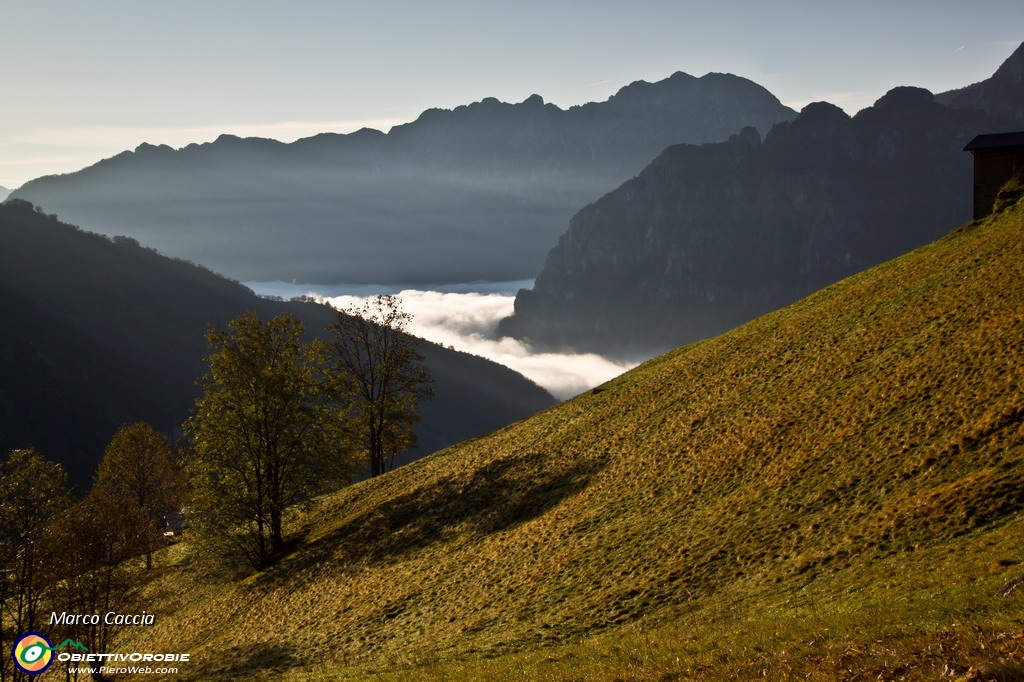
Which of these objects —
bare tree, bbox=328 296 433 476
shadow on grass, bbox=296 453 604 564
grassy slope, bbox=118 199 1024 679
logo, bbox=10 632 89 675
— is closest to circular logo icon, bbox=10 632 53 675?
logo, bbox=10 632 89 675

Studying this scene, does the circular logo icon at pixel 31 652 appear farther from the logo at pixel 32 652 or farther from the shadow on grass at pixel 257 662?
the shadow on grass at pixel 257 662

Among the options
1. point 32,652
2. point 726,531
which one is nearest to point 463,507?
point 726,531

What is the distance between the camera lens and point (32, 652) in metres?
31.0

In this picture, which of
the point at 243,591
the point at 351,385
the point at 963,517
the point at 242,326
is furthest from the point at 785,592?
the point at 351,385

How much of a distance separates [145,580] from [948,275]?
4793cm

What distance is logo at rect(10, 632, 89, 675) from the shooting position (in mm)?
30391

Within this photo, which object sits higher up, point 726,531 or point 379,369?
point 379,369

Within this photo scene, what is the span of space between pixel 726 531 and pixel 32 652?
28.8m

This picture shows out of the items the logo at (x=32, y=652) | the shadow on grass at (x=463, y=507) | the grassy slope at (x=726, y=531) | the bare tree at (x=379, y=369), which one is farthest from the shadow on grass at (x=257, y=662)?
the bare tree at (x=379, y=369)

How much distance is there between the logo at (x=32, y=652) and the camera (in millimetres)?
30391

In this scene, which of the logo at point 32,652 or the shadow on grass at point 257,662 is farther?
the shadow on grass at point 257,662

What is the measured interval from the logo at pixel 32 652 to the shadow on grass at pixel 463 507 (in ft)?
49.9

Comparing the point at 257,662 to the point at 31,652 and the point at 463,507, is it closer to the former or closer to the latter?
the point at 31,652

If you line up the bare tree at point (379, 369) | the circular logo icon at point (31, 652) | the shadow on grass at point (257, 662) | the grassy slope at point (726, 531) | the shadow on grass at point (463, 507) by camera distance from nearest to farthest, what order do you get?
the grassy slope at point (726, 531)
the circular logo icon at point (31, 652)
the shadow on grass at point (257, 662)
the shadow on grass at point (463, 507)
the bare tree at point (379, 369)
